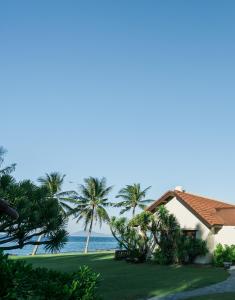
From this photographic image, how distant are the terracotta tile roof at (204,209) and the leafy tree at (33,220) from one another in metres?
16.1

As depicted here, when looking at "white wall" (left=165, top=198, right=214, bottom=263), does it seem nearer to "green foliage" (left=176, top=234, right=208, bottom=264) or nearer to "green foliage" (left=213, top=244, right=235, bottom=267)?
"green foliage" (left=176, top=234, right=208, bottom=264)

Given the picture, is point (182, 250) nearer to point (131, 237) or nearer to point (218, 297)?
point (131, 237)

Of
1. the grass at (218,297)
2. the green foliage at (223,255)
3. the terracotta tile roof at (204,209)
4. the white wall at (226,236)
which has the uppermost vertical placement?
the terracotta tile roof at (204,209)

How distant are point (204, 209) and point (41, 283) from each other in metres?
26.4

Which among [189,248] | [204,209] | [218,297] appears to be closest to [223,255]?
[189,248]

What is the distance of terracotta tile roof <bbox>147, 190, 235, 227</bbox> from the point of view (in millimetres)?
30375

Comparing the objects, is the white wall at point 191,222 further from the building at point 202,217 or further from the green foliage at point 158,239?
the green foliage at point 158,239

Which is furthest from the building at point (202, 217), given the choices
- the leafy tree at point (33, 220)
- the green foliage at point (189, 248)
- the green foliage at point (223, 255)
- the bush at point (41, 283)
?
the bush at point (41, 283)

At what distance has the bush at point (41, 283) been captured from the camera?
Answer: 22.5 ft

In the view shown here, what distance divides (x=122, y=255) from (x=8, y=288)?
1167 inches

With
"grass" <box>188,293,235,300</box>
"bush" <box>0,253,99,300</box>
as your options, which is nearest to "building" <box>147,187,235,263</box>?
"grass" <box>188,293,235,300</box>

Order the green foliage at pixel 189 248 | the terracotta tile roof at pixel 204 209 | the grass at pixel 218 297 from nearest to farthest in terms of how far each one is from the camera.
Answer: the grass at pixel 218 297 < the green foliage at pixel 189 248 < the terracotta tile roof at pixel 204 209

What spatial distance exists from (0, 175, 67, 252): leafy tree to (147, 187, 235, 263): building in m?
16.3

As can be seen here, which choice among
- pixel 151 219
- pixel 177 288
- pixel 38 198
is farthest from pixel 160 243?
pixel 38 198
